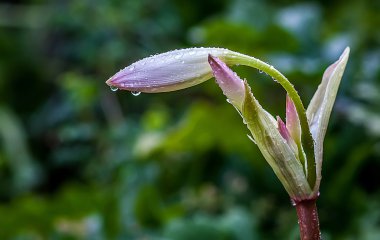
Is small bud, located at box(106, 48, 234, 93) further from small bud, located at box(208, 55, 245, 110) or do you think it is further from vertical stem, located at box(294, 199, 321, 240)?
vertical stem, located at box(294, 199, 321, 240)

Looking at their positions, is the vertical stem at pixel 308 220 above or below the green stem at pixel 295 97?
below

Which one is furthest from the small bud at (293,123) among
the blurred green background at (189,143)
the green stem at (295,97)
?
the blurred green background at (189,143)

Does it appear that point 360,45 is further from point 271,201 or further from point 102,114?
point 102,114

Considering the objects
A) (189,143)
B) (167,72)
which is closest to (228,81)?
(167,72)

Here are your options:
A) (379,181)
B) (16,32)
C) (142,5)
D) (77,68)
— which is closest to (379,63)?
(379,181)

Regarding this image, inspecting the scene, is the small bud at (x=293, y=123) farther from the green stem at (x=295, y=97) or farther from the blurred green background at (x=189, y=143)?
the blurred green background at (x=189, y=143)

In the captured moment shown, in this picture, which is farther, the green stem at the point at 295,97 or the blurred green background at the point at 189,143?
the blurred green background at the point at 189,143

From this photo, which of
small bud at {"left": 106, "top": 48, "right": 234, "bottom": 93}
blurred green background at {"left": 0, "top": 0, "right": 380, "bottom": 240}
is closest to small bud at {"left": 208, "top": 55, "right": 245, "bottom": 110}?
small bud at {"left": 106, "top": 48, "right": 234, "bottom": 93}

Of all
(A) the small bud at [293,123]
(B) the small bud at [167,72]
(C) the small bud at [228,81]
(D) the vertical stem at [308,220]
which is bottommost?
(D) the vertical stem at [308,220]
